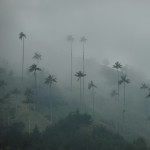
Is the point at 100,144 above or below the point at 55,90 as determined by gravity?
below

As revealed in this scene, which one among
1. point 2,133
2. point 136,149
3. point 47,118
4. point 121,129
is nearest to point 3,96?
point 47,118

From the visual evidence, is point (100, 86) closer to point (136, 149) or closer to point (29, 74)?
point (29, 74)

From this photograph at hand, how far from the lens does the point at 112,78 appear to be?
194 metres

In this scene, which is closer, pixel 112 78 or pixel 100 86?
pixel 100 86

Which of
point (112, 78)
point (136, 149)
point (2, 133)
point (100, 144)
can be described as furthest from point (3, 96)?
point (112, 78)

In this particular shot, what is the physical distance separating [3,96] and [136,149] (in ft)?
237

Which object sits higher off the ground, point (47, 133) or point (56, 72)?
point (56, 72)

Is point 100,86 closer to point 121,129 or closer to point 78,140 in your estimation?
point 121,129

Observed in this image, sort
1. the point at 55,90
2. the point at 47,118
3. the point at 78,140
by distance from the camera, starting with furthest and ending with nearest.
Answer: the point at 55,90, the point at 47,118, the point at 78,140

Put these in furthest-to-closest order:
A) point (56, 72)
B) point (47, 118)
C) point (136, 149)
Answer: point (56, 72) → point (47, 118) → point (136, 149)

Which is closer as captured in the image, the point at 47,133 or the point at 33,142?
the point at 33,142

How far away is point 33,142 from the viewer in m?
76.8

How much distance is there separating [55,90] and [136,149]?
85244 mm

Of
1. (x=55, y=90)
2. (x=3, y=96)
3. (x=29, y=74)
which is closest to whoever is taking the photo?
(x=3, y=96)
